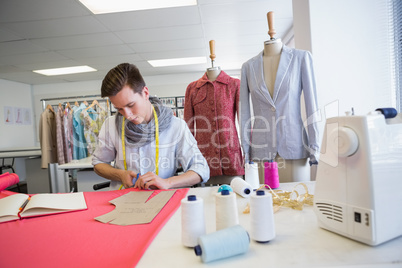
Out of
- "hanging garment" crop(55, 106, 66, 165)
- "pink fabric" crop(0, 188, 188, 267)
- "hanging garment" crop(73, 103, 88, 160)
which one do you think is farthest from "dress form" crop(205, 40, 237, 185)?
"hanging garment" crop(55, 106, 66, 165)

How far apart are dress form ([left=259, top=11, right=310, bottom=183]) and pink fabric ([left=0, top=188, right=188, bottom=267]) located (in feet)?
2.93

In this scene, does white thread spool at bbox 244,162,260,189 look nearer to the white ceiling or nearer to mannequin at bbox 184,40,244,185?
mannequin at bbox 184,40,244,185

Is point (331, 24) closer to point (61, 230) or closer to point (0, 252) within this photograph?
point (61, 230)

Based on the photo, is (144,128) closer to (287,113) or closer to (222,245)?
(287,113)

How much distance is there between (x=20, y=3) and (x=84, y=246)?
2.97 meters

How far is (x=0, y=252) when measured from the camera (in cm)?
73

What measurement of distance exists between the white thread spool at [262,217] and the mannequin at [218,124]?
1.47 m

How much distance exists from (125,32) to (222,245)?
144 inches

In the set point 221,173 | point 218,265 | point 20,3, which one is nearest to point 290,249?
point 218,265

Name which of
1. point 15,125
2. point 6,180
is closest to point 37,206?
point 6,180

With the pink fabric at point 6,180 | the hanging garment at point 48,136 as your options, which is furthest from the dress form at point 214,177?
the hanging garment at point 48,136

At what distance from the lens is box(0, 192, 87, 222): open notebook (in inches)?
40.2

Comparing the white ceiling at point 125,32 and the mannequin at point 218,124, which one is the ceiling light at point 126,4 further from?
the mannequin at point 218,124

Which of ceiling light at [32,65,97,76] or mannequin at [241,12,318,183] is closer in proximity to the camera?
mannequin at [241,12,318,183]
